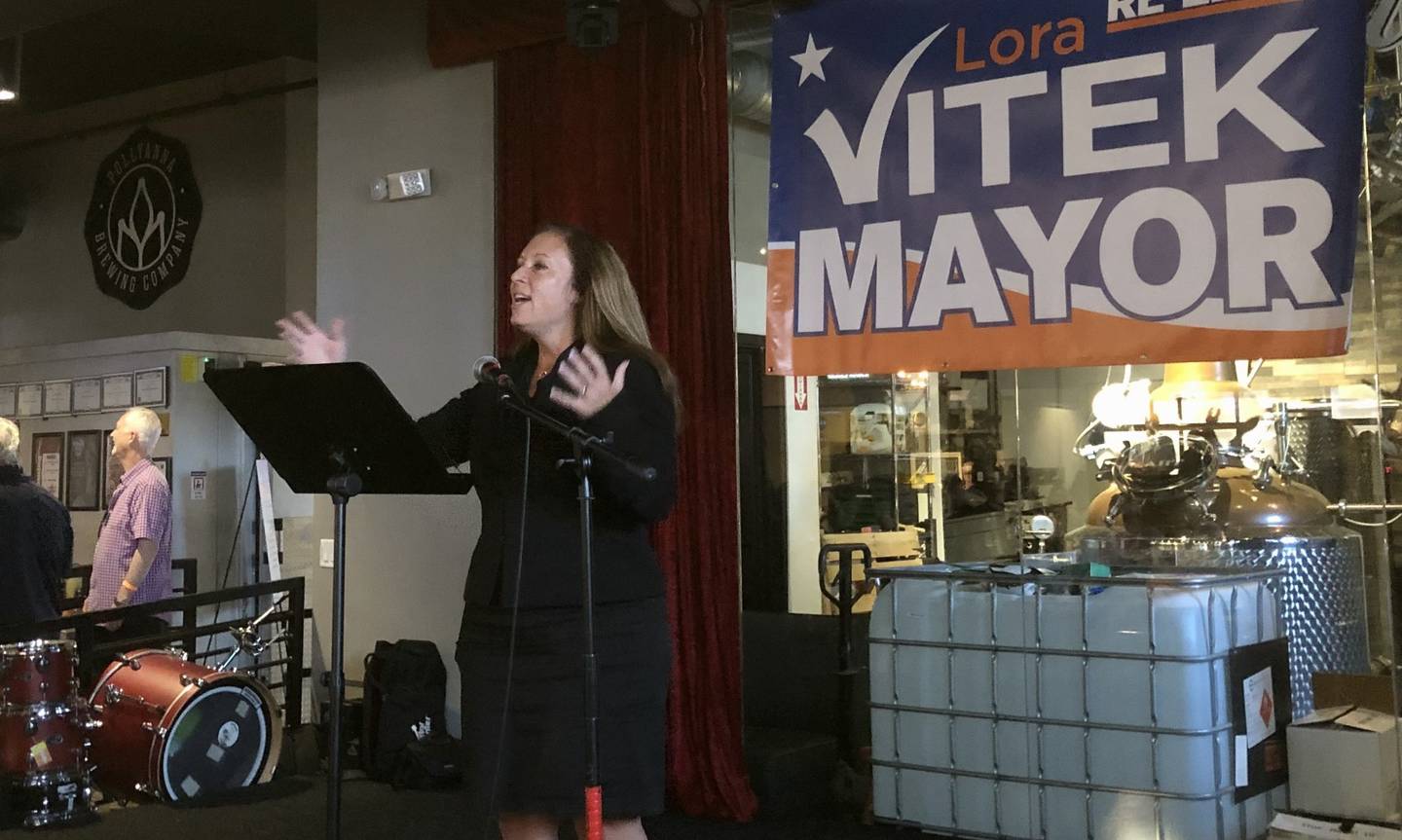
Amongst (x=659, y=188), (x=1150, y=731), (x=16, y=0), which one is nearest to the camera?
(x=1150, y=731)

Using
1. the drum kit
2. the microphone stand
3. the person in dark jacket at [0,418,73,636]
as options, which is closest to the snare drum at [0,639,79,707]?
the drum kit

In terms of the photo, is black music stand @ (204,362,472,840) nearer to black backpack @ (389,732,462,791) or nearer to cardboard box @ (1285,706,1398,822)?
black backpack @ (389,732,462,791)

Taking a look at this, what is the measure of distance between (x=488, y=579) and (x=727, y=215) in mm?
2448

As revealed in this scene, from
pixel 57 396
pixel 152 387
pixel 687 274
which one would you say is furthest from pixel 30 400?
pixel 687 274

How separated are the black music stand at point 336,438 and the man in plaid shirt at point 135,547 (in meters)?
3.07

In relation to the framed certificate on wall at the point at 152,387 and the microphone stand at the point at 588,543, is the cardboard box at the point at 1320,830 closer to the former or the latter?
the microphone stand at the point at 588,543

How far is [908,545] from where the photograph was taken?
14.2 feet

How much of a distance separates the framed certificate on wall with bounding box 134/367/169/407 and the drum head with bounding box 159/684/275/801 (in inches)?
99.3

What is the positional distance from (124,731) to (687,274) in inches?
103

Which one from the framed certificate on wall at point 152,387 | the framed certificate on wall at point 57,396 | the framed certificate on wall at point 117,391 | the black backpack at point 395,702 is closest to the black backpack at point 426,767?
the black backpack at point 395,702

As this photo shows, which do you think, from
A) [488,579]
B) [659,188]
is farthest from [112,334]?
[488,579]

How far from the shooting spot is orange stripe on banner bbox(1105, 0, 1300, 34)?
355 centimetres

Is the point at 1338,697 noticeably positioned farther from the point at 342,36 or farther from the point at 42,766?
the point at 342,36

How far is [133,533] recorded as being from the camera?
546cm
